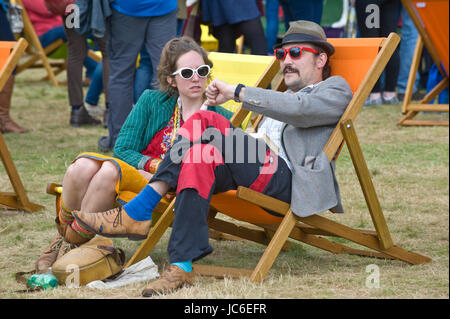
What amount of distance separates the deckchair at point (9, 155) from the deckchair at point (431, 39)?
11.4 feet

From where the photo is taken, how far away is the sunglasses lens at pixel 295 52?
11.8ft

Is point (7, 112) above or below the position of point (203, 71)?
below

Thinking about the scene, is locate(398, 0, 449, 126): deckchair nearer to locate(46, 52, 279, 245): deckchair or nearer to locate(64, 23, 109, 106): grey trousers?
locate(46, 52, 279, 245): deckchair

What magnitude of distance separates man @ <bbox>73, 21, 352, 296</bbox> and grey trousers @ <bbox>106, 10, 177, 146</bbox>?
7.57 feet

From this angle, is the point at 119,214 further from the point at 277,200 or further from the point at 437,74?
the point at 437,74

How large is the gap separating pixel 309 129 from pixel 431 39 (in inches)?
154

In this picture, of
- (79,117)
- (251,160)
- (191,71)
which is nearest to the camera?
(251,160)

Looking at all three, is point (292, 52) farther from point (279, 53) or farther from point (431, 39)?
point (431, 39)

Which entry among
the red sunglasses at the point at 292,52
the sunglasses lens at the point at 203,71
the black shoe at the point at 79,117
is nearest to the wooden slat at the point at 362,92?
the red sunglasses at the point at 292,52

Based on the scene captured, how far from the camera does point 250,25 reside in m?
7.16

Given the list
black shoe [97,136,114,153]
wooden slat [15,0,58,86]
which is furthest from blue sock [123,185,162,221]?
wooden slat [15,0,58,86]

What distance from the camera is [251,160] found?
3.33 metres

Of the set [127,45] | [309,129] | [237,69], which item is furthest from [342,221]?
[127,45]

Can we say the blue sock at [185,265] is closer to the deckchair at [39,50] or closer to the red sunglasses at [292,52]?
the red sunglasses at [292,52]
